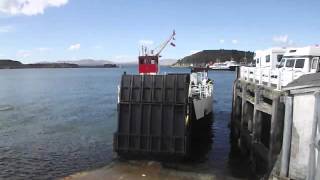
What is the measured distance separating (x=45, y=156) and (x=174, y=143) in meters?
8.42

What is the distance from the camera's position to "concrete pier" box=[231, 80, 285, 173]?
1706 centimetres

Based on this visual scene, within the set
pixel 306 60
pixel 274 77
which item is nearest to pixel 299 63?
pixel 306 60

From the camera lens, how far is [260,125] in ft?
70.9

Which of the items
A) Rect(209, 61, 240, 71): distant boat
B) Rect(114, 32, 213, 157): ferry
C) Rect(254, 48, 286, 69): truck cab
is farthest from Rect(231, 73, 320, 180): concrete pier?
Rect(209, 61, 240, 71): distant boat

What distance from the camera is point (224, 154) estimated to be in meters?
26.3

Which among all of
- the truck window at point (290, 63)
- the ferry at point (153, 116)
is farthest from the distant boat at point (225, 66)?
the ferry at point (153, 116)

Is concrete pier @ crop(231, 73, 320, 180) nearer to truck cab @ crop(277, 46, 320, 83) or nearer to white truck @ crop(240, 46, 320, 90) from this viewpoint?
white truck @ crop(240, 46, 320, 90)

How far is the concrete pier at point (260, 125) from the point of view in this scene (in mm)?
17062

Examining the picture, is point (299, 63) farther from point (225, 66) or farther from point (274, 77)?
point (225, 66)

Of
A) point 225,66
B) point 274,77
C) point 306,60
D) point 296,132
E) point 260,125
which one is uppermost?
point 306,60

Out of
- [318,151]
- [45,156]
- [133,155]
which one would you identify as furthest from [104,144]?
[318,151]

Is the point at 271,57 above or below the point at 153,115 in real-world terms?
above

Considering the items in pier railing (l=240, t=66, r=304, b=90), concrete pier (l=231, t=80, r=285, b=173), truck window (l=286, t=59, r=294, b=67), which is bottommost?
concrete pier (l=231, t=80, r=285, b=173)

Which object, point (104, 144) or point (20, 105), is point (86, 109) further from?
point (104, 144)
